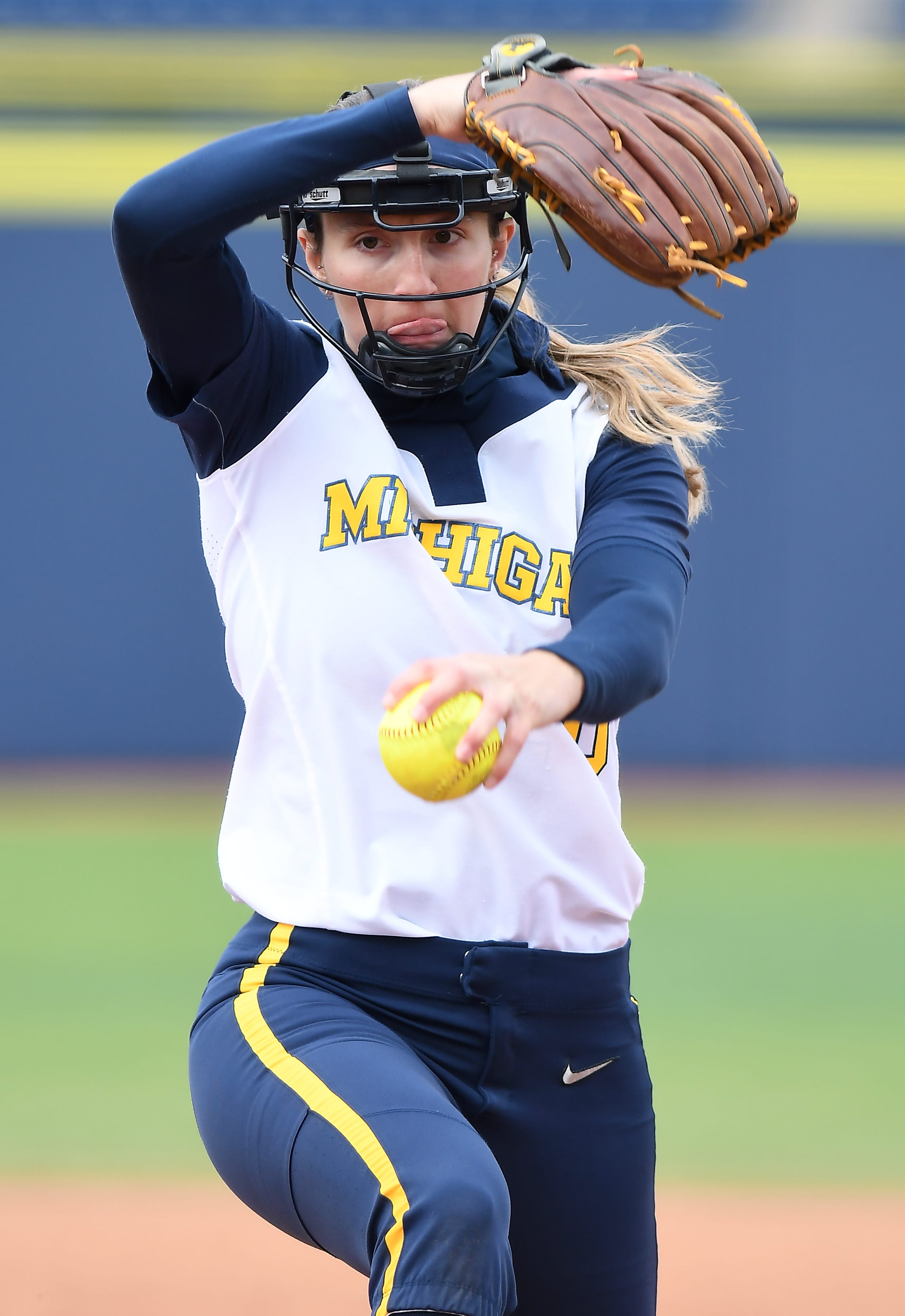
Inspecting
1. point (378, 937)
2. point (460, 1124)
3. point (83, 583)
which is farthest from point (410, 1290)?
point (83, 583)

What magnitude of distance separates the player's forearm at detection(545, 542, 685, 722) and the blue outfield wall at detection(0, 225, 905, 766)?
6046 millimetres

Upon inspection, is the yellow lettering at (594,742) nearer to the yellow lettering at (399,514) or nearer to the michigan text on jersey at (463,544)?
the michigan text on jersey at (463,544)

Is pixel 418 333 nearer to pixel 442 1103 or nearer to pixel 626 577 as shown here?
pixel 626 577

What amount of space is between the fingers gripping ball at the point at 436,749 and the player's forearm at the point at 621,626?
138 millimetres

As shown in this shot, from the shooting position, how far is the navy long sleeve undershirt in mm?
1604

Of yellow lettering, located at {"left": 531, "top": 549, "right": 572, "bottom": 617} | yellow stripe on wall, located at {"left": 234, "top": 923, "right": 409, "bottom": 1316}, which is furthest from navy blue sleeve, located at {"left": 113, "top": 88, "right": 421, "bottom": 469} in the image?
yellow stripe on wall, located at {"left": 234, "top": 923, "right": 409, "bottom": 1316}

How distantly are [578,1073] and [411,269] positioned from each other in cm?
104

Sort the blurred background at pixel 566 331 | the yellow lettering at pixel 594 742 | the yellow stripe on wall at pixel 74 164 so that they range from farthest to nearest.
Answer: the blurred background at pixel 566 331
the yellow stripe on wall at pixel 74 164
the yellow lettering at pixel 594 742

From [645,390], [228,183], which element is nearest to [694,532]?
[645,390]

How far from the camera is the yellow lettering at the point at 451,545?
73.9 inches

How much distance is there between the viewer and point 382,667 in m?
1.82

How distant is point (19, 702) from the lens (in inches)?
307

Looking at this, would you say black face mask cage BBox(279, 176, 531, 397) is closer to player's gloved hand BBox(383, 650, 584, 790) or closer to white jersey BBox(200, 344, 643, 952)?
white jersey BBox(200, 344, 643, 952)

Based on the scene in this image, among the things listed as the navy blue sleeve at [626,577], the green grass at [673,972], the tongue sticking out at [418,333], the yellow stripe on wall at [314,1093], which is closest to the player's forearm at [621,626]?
the navy blue sleeve at [626,577]
